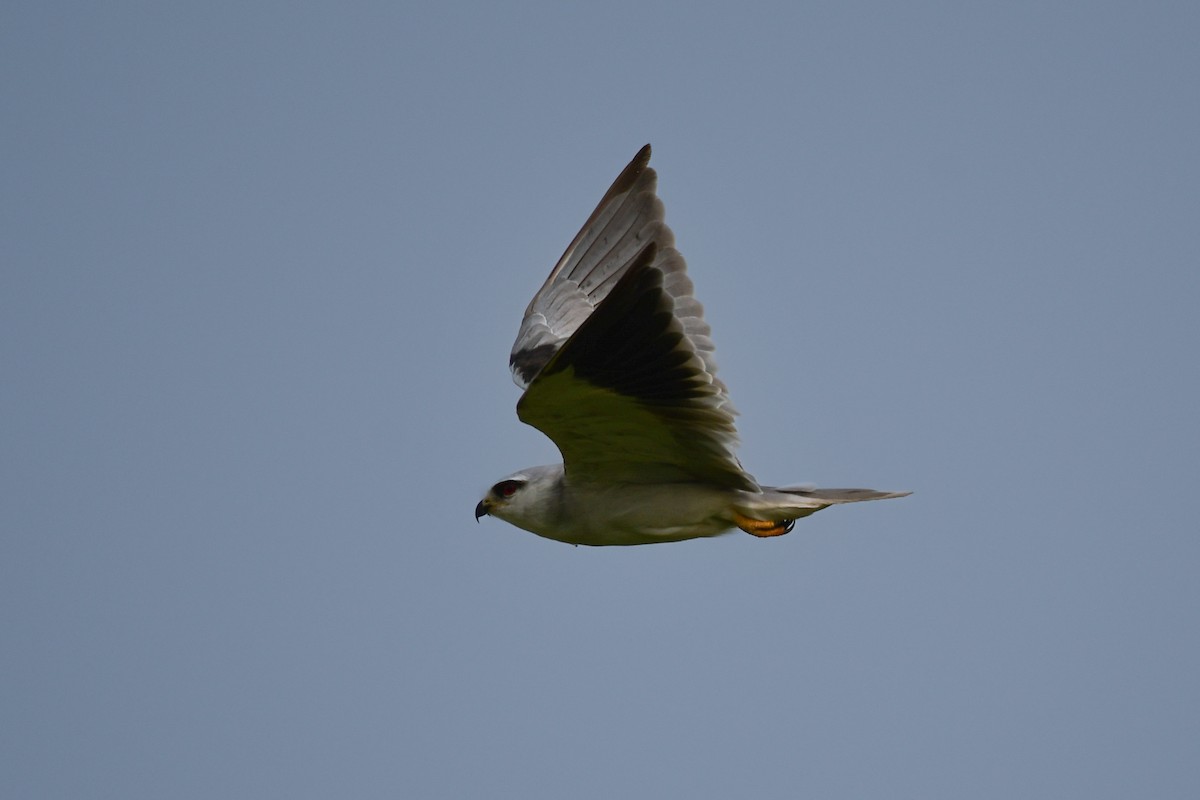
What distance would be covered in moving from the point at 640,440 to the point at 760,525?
907 mm

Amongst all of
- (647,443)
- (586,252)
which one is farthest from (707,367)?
(586,252)

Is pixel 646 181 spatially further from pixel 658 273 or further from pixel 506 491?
pixel 658 273

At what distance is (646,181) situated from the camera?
10.3 m

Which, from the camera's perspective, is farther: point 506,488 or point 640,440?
point 506,488

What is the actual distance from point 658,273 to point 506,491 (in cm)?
236

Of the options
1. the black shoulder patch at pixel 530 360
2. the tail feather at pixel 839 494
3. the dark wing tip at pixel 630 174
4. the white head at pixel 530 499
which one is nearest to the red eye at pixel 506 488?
the white head at pixel 530 499

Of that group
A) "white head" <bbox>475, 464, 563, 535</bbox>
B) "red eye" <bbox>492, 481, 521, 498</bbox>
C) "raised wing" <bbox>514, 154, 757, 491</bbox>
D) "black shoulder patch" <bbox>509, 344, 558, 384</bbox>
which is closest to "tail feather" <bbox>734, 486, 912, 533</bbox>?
"raised wing" <bbox>514, 154, 757, 491</bbox>

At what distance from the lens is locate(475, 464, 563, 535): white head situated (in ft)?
27.6

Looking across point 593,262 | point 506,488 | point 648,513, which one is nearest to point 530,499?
point 506,488

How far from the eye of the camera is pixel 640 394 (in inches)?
295

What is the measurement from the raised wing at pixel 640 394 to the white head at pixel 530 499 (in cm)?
22

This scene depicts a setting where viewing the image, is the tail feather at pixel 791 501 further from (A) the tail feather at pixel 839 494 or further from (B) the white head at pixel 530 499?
(B) the white head at pixel 530 499

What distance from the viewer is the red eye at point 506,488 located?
28.0 feet

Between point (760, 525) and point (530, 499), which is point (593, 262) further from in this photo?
point (760, 525)
